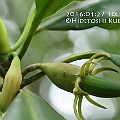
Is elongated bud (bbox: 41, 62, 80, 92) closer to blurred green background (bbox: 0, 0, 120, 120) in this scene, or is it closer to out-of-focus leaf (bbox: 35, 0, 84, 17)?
out-of-focus leaf (bbox: 35, 0, 84, 17)

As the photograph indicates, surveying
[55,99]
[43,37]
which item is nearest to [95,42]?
[43,37]

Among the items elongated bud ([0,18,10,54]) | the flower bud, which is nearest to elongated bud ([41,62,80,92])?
the flower bud

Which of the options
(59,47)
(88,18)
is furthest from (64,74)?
(59,47)

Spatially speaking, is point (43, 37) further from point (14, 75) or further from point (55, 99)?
point (14, 75)

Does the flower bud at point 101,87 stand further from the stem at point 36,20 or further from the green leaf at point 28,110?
the stem at point 36,20

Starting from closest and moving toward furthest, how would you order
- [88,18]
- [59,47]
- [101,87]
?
1. [101,87]
2. [88,18]
3. [59,47]

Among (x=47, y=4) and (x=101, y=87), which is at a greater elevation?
(x=47, y=4)

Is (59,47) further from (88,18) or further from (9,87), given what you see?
(9,87)
